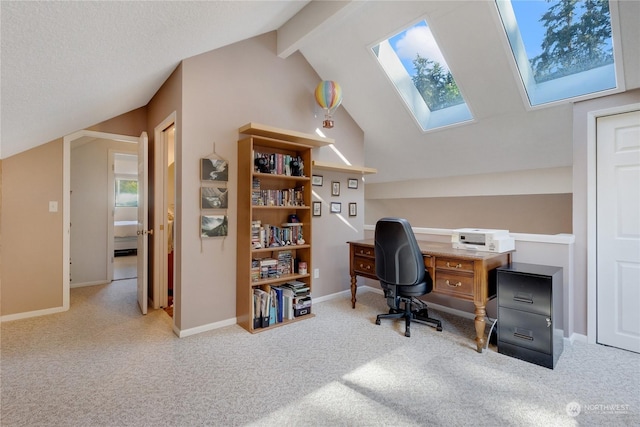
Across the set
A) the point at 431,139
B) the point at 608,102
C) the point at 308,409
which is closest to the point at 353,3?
the point at 431,139

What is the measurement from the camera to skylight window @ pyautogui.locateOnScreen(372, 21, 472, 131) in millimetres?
3213

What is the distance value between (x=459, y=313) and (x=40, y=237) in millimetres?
4628

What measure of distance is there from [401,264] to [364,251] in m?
0.71

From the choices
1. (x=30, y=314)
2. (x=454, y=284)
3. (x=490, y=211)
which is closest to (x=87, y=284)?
(x=30, y=314)

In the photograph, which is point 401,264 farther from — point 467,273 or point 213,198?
point 213,198

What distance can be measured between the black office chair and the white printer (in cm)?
43

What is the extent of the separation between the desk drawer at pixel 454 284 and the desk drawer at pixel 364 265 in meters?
0.74

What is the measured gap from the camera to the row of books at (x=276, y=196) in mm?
2953

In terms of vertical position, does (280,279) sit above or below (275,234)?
below

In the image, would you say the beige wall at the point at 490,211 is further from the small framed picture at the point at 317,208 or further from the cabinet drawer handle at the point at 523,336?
the cabinet drawer handle at the point at 523,336

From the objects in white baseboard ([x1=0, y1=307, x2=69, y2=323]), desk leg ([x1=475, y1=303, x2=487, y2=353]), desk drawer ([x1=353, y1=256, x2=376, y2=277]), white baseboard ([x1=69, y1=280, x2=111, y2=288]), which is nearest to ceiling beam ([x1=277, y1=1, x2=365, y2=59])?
desk drawer ([x1=353, y1=256, x2=376, y2=277])

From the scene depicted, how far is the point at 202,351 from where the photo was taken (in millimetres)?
2424

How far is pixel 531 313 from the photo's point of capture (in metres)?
2.25

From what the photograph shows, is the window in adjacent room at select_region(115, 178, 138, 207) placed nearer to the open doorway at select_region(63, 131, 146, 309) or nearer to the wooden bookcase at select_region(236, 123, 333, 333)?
the open doorway at select_region(63, 131, 146, 309)
